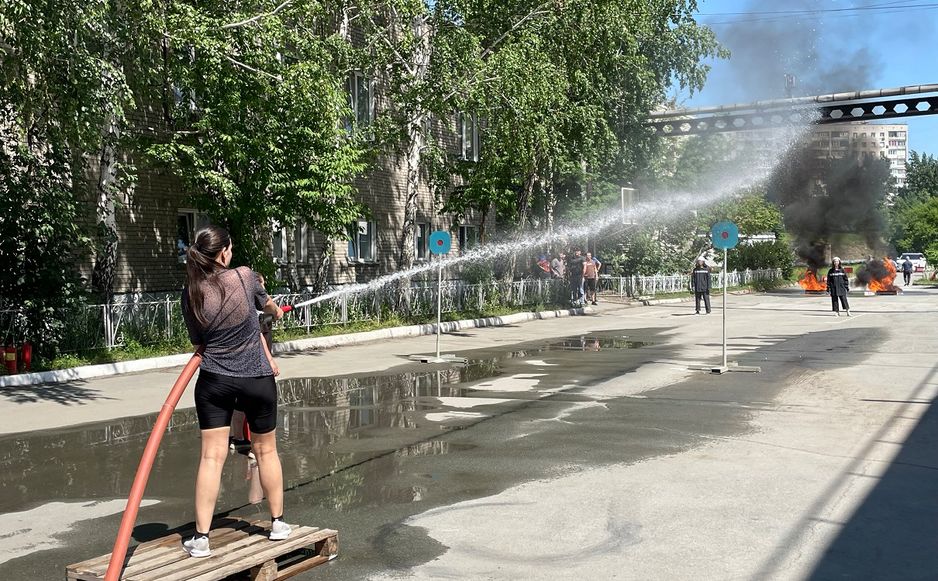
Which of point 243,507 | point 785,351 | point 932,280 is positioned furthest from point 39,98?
point 932,280

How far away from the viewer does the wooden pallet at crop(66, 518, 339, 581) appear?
4.62 m

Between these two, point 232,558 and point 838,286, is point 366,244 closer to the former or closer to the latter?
point 838,286

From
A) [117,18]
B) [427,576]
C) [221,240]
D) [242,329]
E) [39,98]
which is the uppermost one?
[117,18]

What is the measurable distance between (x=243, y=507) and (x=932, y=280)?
60.7m

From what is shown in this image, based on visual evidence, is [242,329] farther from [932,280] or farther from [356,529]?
[932,280]

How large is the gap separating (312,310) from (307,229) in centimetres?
482

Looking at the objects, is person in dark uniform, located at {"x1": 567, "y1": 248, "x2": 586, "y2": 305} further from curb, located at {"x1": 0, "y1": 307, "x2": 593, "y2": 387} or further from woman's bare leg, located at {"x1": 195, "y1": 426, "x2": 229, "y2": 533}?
woman's bare leg, located at {"x1": 195, "y1": 426, "x2": 229, "y2": 533}

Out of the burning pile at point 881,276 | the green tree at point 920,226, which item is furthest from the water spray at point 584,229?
the green tree at point 920,226

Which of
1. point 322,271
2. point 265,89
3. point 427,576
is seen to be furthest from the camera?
point 322,271

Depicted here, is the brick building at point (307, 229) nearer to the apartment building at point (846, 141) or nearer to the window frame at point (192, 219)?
the window frame at point (192, 219)

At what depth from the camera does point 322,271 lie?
2259 cm

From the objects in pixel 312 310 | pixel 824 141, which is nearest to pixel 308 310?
pixel 312 310

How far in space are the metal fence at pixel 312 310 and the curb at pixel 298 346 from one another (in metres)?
0.94

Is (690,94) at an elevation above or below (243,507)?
above
